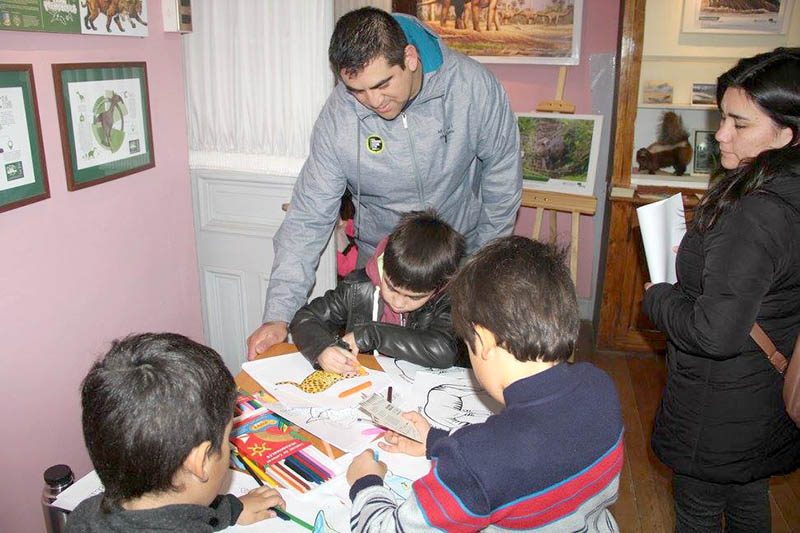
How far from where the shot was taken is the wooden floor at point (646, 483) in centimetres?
234

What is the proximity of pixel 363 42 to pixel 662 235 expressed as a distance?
95cm

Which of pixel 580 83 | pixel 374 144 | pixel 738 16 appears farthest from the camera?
pixel 580 83

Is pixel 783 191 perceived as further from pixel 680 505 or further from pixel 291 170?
pixel 291 170

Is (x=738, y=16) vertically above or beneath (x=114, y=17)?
above

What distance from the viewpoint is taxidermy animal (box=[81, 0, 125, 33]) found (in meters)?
2.05

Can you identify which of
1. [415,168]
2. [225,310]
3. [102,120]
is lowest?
[225,310]

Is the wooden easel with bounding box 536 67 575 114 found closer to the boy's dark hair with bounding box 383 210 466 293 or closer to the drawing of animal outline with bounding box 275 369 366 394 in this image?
the boy's dark hair with bounding box 383 210 466 293

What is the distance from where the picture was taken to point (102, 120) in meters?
2.20

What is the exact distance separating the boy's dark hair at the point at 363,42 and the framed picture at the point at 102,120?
87 centimetres

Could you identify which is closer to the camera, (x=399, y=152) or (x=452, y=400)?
(x=452, y=400)

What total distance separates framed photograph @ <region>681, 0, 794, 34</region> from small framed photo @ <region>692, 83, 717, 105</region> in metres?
0.26

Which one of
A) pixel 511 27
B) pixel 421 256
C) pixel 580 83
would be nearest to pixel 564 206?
pixel 580 83

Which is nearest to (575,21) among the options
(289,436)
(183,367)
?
(289,436)

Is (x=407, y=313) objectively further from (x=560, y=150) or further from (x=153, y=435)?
(x=560, y=150)
